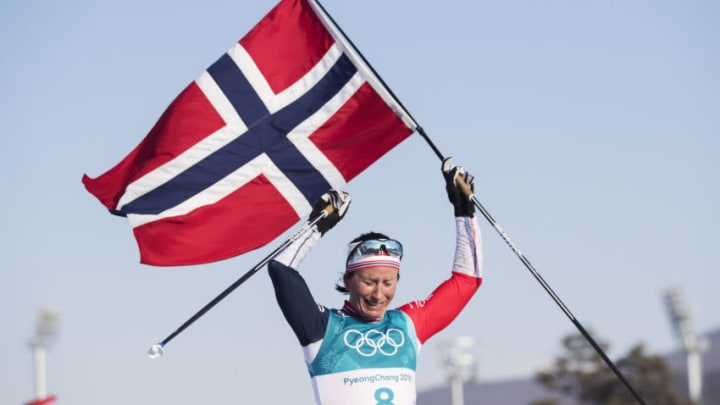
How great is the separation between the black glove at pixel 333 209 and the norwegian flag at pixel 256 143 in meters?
1.52

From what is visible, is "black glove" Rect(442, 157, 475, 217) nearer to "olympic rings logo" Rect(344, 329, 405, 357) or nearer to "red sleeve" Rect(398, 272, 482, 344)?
"red sleeve" Rect(398, 272, 482, 344)

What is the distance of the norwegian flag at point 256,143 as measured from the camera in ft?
30.0

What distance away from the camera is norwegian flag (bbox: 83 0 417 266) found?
30.0 ft

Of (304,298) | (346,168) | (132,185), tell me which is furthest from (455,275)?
(132,185)

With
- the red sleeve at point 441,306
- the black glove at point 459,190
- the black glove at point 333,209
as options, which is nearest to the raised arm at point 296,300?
the black glove at point 333,209

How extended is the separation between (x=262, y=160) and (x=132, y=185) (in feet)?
3.47

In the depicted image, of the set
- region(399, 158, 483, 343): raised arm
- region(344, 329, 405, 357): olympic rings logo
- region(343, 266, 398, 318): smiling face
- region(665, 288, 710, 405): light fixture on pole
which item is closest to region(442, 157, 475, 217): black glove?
region(399, 158, 483, 343): raised arm

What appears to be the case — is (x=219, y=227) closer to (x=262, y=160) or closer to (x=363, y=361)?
(x=262, y=160)

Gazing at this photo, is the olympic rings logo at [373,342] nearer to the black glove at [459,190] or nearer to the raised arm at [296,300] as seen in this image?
the raised arm at [296,300]

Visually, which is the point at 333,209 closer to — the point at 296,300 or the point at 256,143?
the point at 296,300

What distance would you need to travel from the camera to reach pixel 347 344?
7238 mm

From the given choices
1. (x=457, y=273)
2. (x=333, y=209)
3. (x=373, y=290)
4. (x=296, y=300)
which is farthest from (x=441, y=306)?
(x=296, y=300)

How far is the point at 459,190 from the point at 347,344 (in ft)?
4.69

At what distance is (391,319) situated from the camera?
7.49 m
